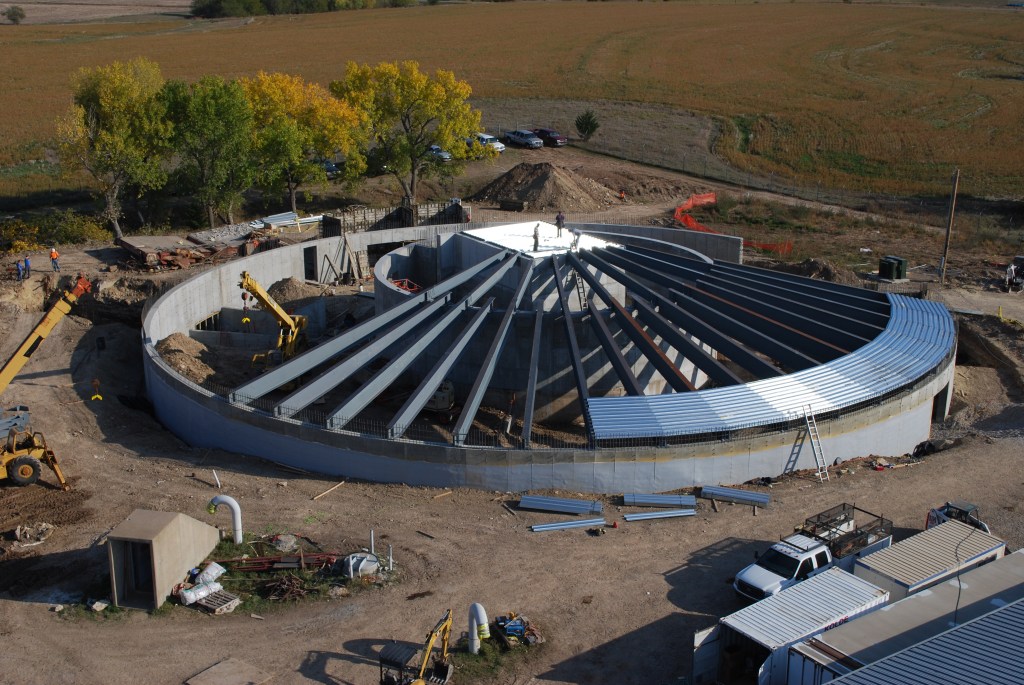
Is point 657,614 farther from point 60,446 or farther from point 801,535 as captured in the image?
point 60,446

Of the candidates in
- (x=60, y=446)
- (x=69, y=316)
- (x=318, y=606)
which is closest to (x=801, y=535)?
(x=318, y=606)

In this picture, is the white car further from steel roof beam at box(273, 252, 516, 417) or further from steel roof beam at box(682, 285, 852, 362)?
steel roof beam at box(682, 285, 852, 362)

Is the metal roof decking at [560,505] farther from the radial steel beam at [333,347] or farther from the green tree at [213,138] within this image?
the green tree at [213,138]

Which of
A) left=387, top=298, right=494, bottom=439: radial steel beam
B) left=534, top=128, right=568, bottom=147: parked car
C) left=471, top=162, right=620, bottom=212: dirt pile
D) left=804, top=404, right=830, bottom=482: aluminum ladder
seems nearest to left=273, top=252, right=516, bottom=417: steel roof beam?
left=387, top=298, right=494, bottom=439: radial steel beam

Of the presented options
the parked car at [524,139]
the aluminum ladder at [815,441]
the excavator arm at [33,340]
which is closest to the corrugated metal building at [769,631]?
the aluminum ladder at [815,441]

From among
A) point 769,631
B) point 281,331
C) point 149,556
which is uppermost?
point 281,331

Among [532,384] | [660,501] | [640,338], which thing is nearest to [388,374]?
[532,384]

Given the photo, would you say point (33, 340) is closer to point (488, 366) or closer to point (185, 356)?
point (185, 356)
